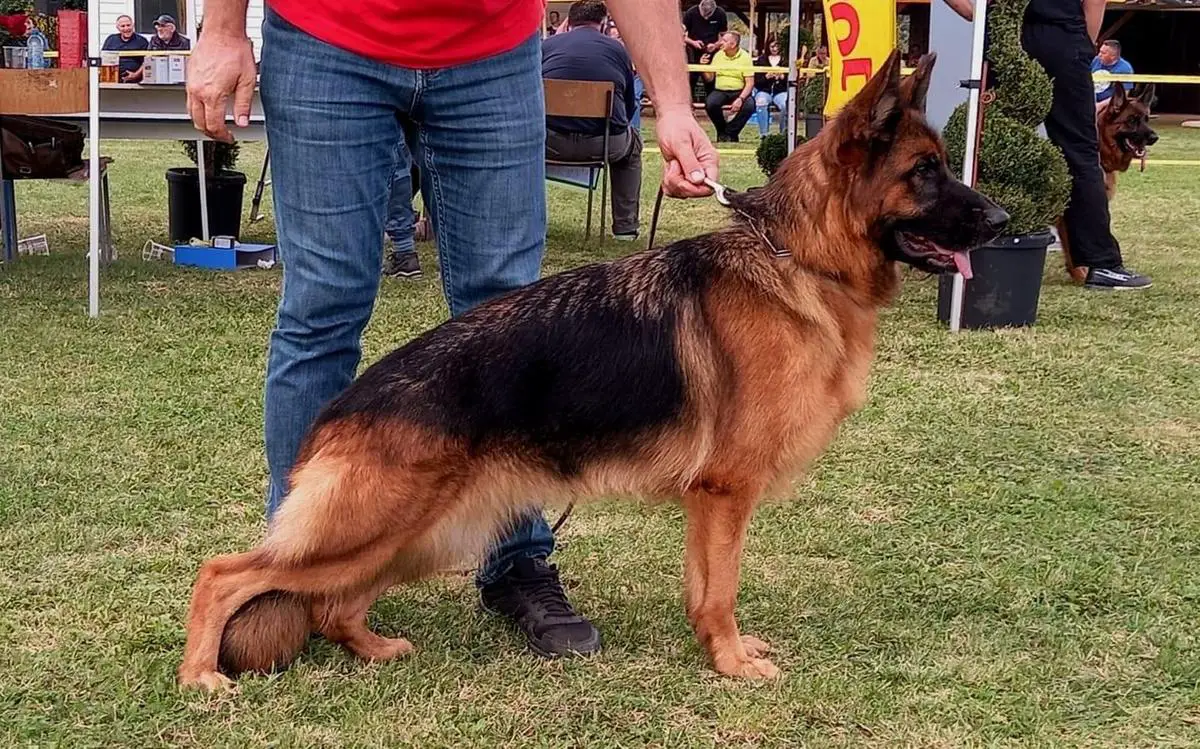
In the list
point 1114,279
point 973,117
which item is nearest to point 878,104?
point 973,117

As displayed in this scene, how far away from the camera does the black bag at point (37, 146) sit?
26.6 feet

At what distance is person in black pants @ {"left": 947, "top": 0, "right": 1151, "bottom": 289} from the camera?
24.5 ft

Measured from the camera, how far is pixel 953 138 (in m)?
7.14

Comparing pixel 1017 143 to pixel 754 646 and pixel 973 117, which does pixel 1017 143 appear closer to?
pixel 973 117

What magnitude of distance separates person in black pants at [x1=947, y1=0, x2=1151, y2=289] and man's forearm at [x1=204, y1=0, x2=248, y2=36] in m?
5.44

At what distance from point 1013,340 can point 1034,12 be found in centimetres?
224

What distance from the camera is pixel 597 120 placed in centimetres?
977

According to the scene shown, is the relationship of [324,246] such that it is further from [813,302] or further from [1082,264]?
[1082,264]

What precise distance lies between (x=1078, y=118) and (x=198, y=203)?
6.72m

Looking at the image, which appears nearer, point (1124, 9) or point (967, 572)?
point (967, 572)

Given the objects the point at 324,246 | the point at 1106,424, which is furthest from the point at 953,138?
the point at 324,246

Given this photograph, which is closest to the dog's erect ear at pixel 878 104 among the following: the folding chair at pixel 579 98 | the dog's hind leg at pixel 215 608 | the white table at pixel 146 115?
the dog's hind leg at pixel 215 608

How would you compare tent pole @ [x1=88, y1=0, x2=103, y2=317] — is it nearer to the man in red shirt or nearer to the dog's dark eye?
the man in red shirt

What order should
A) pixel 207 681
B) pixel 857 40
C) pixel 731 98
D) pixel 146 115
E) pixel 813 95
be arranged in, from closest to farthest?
pixel 207 681
pixel 857 40
pixel 146 115
pixel 813 95
pixel 731 98
